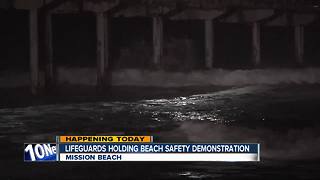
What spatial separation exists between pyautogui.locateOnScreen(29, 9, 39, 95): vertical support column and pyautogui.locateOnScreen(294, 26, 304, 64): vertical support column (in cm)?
1431

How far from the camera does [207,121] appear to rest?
1186 cm

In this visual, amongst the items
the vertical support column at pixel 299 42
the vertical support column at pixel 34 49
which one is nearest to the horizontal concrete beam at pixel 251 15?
the vertical support column at pixel 299 42

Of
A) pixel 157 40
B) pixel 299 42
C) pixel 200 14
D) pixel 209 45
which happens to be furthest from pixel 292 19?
pixel 157 40

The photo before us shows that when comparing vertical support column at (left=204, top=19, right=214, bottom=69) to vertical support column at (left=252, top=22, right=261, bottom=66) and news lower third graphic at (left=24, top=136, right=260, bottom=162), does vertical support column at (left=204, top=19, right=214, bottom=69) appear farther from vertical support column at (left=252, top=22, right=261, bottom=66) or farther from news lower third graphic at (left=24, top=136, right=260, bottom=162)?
news lower third graphic at (left=24, top=136, right=260, bottom=162)

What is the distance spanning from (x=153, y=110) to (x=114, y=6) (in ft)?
20.2

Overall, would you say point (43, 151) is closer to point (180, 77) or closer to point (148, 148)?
point (148, 148)

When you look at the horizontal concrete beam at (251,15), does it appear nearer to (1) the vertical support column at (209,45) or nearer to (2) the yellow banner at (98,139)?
(1) the vertical support column at (209,45)

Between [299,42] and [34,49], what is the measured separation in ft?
47.9

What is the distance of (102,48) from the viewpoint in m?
18.7

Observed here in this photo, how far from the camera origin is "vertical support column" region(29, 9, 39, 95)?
56.9 feet

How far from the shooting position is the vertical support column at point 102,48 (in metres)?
18.8

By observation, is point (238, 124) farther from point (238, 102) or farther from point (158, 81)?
point (158, 81)

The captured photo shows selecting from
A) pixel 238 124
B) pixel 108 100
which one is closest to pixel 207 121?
pixel 238 124

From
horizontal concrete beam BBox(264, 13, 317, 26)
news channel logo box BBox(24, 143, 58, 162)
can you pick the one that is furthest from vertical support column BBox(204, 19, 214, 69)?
news channel logo box BBox(24, 143, 58, 162)
